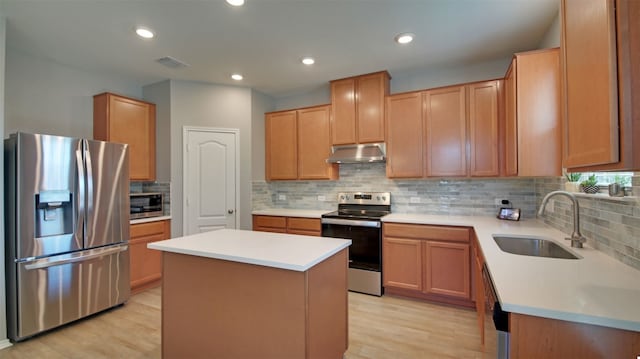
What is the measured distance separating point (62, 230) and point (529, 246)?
12.7 ft

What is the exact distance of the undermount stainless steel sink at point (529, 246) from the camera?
2.01 m

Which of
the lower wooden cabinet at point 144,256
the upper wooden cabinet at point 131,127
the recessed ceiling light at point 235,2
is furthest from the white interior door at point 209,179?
the recessed ceiling light at point 235,2

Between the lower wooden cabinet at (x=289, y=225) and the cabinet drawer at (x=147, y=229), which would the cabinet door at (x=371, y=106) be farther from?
the cabinet drawer at (x=147, y=229)

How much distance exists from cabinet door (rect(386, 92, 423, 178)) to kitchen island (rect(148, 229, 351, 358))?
5.62 feet

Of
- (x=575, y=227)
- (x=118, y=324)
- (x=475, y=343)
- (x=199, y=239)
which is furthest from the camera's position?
(x=118, y=324)

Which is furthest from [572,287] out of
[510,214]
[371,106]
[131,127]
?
[131,127]

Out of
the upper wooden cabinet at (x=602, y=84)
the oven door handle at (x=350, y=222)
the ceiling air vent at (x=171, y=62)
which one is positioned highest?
the ceiling air vent at (x=171, y=62)

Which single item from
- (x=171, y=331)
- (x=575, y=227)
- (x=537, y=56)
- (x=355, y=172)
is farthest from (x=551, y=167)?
Answer: (x=171, y=331)

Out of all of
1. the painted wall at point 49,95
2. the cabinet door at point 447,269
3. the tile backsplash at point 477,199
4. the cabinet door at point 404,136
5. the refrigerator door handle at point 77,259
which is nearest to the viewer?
the tile backsplash at point 477,199

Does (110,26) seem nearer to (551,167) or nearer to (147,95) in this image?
(147,95)

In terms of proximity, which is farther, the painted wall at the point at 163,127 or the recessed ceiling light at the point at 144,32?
the painted wall at the point at 163,127

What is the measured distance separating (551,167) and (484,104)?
3.48 feet

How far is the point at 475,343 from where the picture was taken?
2.27 m

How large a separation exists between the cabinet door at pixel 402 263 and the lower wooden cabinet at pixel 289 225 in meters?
0.88
